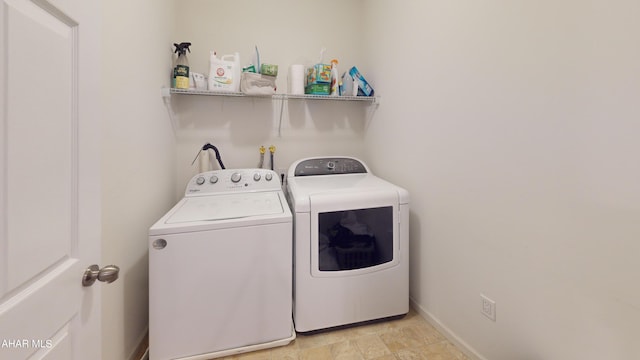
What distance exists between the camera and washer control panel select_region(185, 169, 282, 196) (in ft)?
6.35

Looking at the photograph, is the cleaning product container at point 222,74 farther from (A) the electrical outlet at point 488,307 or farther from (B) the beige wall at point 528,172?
(A) the electrical outlet at point 488,307

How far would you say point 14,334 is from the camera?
1.67ft

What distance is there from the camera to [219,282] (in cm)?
142

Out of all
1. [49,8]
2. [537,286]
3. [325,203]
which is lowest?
[537,286]

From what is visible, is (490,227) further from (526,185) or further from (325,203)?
(325,203)

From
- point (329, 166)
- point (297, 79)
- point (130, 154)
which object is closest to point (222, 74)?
point (297, 79)

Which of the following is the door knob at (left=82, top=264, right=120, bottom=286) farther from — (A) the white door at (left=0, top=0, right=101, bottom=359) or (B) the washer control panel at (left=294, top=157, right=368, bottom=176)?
(B) the washer control panel at (left=294, top=157, right=368, bottom=176)

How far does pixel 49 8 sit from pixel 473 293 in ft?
6.23

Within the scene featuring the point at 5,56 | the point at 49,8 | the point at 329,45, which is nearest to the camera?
the point at 5,56

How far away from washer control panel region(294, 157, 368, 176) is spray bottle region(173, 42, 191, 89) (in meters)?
1.01

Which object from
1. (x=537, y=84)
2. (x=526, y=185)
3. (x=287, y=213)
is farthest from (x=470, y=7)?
(x=287, y=213)

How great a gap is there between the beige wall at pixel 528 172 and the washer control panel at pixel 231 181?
3.50ft

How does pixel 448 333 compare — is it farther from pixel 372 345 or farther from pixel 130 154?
pixel 130 154

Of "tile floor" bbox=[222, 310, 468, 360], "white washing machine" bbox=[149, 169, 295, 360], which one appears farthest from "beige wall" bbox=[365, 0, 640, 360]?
"white washing machine" bbox=[149, 169, 295, 360]
